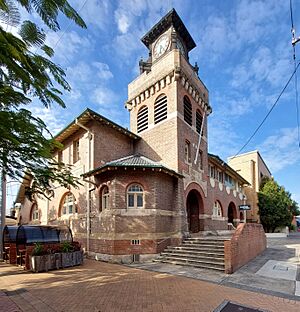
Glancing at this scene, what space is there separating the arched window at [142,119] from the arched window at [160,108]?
100cm

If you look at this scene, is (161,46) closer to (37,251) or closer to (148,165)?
(148,165)

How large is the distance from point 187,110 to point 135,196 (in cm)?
689

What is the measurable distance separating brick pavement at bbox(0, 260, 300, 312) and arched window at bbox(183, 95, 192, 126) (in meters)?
10.1

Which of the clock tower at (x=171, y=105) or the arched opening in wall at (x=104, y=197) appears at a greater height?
the clock tower at (x=171, y=105)

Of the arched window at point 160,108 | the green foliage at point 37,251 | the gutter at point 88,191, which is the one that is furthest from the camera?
the arched window at point 160,108

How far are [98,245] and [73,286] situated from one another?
5940 millimetres

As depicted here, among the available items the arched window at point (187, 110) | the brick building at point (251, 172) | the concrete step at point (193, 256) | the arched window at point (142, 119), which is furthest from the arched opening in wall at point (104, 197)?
the brick building at point (251, 172)

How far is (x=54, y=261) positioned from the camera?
36.8ft

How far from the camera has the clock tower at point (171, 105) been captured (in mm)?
16125

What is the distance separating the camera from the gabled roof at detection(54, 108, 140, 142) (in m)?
15.2

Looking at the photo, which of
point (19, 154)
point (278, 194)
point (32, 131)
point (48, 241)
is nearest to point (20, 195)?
point (48, 241)

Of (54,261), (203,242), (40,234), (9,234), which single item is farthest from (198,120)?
(9,234)

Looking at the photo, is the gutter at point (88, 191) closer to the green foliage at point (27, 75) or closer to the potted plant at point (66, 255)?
the potted plant at point (66, 255)

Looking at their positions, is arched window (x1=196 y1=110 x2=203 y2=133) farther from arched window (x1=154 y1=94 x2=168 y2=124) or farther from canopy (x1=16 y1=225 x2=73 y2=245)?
canopy (x1=16 y1=225 x2=73 y2=245)
